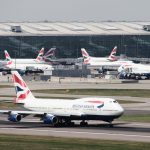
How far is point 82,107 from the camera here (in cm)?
9162

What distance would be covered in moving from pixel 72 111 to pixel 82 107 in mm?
1229

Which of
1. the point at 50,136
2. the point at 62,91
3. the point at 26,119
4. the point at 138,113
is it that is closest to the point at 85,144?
the point at 50,136

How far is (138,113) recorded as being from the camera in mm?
114438

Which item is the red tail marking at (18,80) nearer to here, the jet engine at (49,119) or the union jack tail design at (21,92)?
the union jack tail design at (21,92)

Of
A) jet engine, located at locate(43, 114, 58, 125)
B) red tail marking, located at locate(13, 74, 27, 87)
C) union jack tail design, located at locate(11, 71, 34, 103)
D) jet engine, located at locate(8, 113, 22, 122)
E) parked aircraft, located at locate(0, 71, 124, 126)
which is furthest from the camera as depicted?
red tail marking, located at locate(13, 74, 27, 87)

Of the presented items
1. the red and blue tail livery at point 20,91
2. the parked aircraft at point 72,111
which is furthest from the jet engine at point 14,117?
the red and blue tail livery at point 20,91

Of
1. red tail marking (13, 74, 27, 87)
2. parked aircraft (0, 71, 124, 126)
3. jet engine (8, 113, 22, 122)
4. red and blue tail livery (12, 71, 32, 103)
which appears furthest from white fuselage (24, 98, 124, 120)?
red tail marking (13, 74, 27, 87)

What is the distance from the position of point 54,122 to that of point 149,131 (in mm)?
11065

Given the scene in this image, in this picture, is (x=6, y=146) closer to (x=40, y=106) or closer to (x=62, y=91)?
(x=40, y=106)

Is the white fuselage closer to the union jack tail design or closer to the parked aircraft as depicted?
the parked aircraft

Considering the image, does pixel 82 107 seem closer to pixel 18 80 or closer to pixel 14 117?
pixel 14 117

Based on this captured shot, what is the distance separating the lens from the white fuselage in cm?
9038

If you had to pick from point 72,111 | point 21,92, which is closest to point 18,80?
point 21,92

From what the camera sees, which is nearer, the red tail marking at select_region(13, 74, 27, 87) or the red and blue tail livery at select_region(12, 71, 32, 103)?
the red and blue tail livery at select_region(12, 71, 32, 103)
